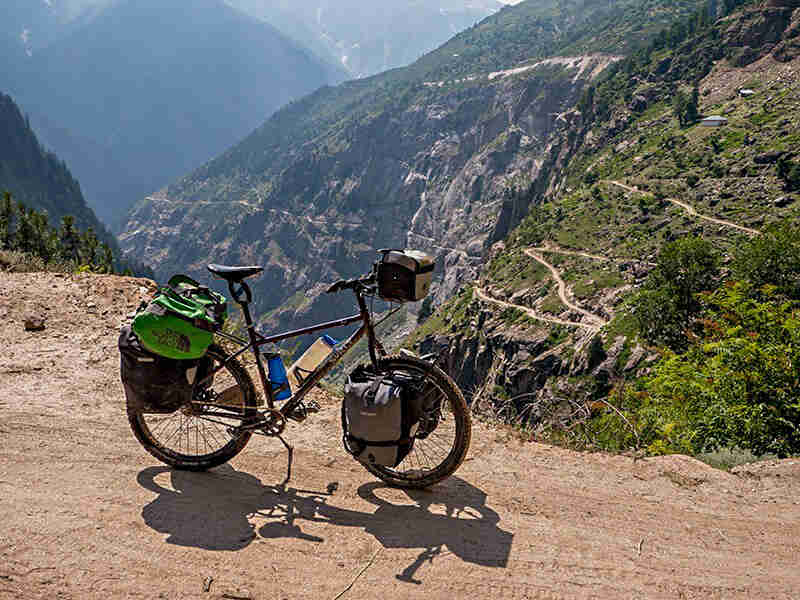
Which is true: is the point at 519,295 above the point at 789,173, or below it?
below

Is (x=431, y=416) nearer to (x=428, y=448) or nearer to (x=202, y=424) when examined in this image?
(x=428, y=448)

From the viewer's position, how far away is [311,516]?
494 cm

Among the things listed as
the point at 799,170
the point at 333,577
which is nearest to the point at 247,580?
the point at 333,577

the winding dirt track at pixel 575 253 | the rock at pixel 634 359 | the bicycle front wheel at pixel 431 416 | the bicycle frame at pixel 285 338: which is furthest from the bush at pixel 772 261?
the bicycle frame at pixel 285 338

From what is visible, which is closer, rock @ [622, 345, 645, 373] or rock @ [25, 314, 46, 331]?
rock @ [25, 314, 46, 331]

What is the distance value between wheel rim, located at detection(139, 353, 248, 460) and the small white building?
118 meters

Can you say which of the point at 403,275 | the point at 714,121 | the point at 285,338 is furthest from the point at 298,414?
the point at 714,121

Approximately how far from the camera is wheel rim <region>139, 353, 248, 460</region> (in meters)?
5.73

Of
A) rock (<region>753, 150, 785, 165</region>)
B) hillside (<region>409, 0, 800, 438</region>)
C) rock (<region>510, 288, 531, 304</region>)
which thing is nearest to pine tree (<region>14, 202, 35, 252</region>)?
hillside (<region>409, 0, 800, 438</region>)

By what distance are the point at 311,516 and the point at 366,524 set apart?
0.49 m

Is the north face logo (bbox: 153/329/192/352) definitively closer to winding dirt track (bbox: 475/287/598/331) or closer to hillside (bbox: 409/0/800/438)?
hillside (bbox: 409/0/800/438)

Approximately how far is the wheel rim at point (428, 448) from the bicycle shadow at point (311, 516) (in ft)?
0.57

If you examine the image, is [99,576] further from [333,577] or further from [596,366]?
[596,366]

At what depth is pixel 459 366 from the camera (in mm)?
93750
